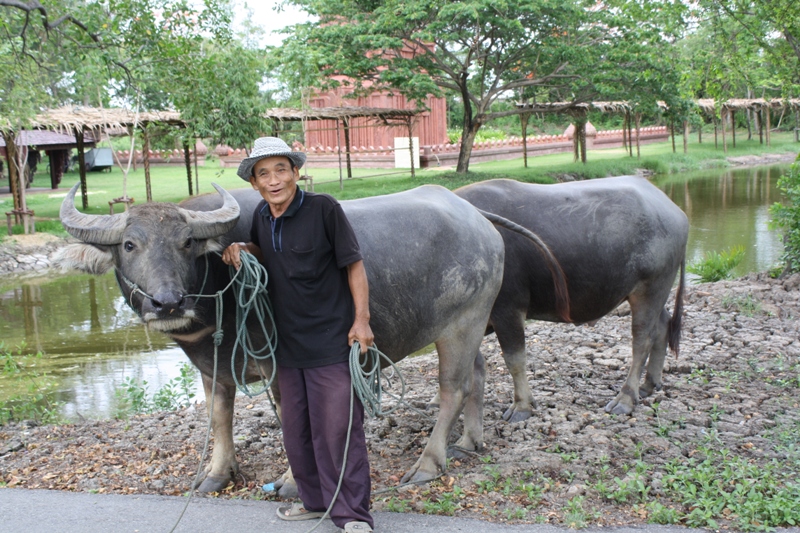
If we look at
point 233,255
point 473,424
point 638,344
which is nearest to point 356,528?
point 233,255

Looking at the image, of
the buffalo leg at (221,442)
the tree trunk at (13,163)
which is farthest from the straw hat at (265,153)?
the tree trunk at (13,163)

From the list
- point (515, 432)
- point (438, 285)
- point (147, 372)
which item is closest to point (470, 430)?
point (515, 432)

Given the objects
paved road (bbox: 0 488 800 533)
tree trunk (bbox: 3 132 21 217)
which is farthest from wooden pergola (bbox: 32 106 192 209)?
paved road (bbox: 0 488 800 533)

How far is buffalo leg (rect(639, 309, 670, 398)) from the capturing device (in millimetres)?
5555

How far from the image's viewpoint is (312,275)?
3334 millimetres

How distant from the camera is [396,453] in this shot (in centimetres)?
463

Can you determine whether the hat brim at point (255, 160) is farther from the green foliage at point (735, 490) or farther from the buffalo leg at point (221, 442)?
the green foliage at point (735, 490)

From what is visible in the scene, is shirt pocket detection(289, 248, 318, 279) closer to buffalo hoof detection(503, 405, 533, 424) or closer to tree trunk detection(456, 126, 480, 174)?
buffalo hoof detection(503, 405, 533, 424)

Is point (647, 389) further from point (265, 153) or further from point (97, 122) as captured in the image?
point (97, 122)

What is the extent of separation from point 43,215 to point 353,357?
1659 centimetres

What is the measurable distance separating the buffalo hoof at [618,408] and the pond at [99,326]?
12.9 feet

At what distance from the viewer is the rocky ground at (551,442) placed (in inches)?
149

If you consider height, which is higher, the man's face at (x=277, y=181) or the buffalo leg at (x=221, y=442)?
the man's face at (x=277, y=181)

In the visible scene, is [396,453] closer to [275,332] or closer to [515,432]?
[515,432]
